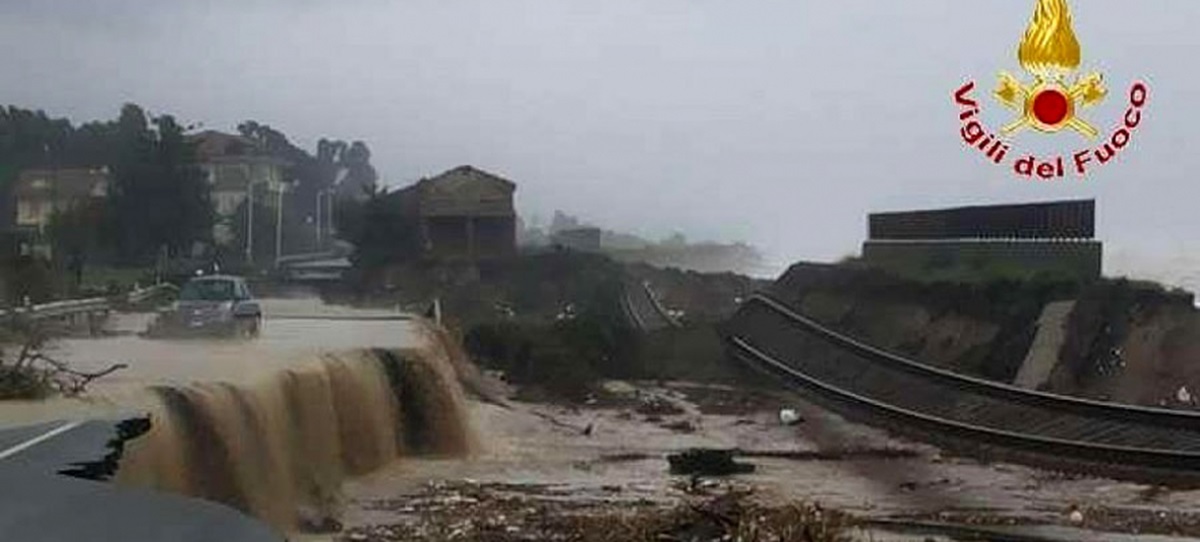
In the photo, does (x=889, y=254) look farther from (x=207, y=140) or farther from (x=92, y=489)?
(x=207, y=140)

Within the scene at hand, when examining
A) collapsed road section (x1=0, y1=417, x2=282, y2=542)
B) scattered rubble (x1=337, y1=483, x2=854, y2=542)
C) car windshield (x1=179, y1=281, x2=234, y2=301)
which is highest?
car windshield (x1=179, y1=281, x2=234, y2=301)

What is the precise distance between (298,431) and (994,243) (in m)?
31.6

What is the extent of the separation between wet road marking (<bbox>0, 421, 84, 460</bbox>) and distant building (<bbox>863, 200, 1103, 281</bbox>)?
31374 millimetres

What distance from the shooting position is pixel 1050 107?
28.2 meters

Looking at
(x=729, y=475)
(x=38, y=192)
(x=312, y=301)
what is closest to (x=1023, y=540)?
(x=729, y=475)

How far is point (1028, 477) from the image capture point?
26391mm

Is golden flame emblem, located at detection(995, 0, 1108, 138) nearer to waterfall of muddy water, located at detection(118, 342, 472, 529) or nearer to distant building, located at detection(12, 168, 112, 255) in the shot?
waterfall of muddy water, located at detection(118, 342, 472, 529)

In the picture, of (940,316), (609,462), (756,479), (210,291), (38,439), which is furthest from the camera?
(940,316)

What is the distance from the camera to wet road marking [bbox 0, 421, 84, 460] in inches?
545

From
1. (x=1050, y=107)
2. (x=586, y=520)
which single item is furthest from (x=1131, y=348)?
(x=586, y=520)

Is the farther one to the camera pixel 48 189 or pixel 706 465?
pixel 48 189

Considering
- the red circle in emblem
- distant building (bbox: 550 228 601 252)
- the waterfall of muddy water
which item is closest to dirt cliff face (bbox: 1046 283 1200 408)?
the red circle in emblem

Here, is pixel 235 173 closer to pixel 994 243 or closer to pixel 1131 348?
pixel 994 243

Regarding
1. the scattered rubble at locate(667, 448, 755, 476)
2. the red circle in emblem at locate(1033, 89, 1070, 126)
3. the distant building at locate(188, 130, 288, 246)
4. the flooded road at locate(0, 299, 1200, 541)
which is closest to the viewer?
the flooded road at locate(0, 299, 1200, 541)
